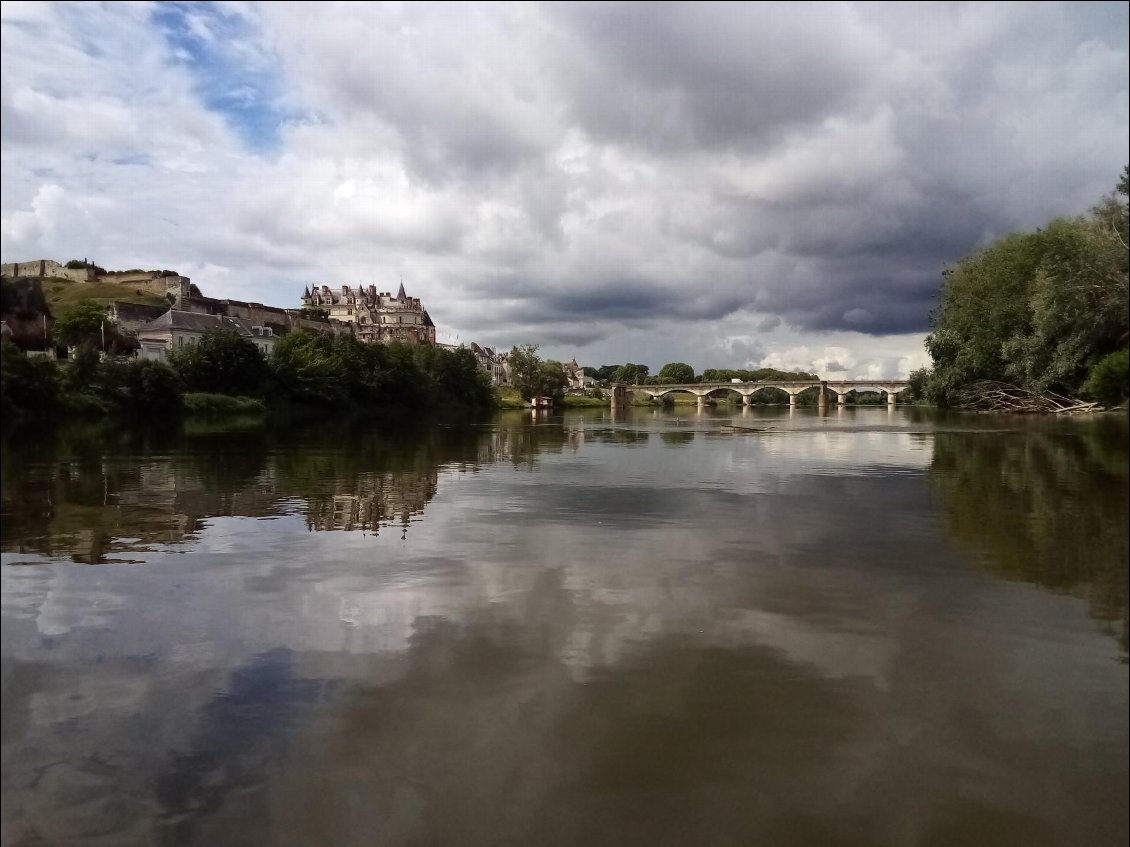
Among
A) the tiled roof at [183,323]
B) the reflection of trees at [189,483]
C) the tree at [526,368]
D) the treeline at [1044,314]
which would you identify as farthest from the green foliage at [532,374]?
the reflection of trees at [189,483]

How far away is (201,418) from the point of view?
68.6 meters

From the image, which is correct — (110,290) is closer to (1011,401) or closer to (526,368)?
(526,368)

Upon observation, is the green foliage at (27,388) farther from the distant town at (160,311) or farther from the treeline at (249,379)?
the distant town at (160,311)

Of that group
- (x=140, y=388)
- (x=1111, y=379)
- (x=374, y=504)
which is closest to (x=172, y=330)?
(x=140, y=388)

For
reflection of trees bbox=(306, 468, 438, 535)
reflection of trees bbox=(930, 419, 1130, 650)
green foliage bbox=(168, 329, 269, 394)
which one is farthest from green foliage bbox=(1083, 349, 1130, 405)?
green foliage bbox=(168, 329, 269, 394)

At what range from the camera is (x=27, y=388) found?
5250 cm

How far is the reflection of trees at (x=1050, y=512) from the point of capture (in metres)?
10.9

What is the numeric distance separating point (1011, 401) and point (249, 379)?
79.0m

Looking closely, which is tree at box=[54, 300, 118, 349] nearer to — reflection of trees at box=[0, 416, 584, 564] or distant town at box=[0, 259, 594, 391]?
distant town at box=[0, 259, 594, 391]

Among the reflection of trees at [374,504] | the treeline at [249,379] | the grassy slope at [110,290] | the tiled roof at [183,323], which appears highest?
the grassy slope at [110,290]

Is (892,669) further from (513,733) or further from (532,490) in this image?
(532,490)

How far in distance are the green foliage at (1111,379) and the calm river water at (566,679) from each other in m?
42.9

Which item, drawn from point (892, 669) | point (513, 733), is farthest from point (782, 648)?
point (513, 733)

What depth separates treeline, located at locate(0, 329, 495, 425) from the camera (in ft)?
180
